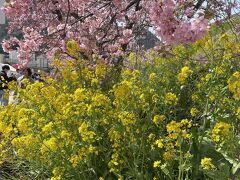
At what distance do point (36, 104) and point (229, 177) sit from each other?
6.19ft

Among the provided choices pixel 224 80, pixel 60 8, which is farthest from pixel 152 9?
pixel 60 8

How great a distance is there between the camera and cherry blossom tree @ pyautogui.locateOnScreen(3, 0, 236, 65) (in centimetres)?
492

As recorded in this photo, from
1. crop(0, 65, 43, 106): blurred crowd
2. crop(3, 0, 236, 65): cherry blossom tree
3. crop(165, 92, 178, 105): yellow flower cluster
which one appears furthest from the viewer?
crop(0, 65, 43, 106): blurred crowd

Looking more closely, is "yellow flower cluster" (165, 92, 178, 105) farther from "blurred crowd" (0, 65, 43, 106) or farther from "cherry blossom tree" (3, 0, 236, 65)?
"blurred crowd" (0, 65, 43, 106)

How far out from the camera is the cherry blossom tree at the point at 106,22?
4.92 metres

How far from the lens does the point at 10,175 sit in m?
4.87

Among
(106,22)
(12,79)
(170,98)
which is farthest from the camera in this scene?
(12,79)

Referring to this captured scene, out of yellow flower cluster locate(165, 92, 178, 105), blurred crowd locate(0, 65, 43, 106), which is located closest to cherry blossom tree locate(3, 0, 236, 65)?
blurred crowd locate(0, 65, 43, 106)

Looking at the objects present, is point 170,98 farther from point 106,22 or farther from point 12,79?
point 12,79

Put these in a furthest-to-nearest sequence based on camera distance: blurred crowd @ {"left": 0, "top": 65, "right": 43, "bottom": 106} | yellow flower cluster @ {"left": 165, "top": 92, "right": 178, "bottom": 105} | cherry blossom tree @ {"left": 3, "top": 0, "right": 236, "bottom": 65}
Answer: blurred crowd @ {"left": 0, "top": 65, "right": 43, "bottom": 106}, cherry blossom tree @ {"left": 3, "top": 0, "right": 236, "bottom": 65}, yellow flower cluster @ {"left": 165, "top": 92, "right": 178, "bottom": 105}

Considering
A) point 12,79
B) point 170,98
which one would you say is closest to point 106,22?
point 12,79

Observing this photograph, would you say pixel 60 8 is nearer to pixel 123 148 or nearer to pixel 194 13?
pixel 194 13

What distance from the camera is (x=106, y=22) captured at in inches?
284

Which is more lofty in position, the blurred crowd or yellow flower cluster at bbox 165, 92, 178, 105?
the blurred crowd
